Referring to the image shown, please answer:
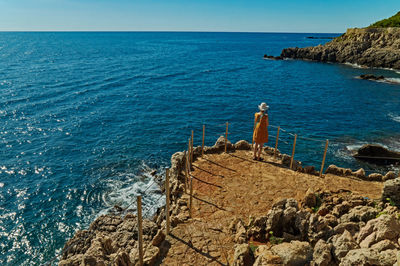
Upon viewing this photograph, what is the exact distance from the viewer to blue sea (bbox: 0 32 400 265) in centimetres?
1683

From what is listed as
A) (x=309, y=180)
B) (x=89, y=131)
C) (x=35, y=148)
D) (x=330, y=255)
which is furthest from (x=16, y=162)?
(x=330, y=255)

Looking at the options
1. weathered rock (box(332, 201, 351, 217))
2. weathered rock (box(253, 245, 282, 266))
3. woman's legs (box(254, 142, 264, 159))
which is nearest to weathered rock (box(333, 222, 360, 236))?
weathered rock (box(332, 201, 351, 217))

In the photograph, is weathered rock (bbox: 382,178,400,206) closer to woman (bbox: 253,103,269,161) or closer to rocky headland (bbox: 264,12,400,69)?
woman (bbox: 253,103,269,161)

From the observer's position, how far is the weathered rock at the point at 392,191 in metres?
9.59

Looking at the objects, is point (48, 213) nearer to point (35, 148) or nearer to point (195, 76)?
point (35, 148)

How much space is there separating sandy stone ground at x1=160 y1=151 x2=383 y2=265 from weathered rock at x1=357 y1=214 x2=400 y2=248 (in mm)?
3931

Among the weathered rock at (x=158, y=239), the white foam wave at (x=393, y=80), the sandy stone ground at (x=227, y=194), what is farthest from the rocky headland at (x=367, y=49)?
the weathered rock at (x=158, y=239)

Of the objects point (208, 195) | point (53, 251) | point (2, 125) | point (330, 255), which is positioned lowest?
point (53, 251)

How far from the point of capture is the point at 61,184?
19141mm

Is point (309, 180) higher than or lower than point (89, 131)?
higher

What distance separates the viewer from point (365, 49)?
71500 millimetres

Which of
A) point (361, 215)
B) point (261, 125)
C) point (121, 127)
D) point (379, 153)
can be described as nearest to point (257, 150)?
point (261, 125)

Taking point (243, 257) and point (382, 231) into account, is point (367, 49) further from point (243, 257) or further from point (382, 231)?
point (243, 257)

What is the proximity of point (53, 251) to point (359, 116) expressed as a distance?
3443 cm
